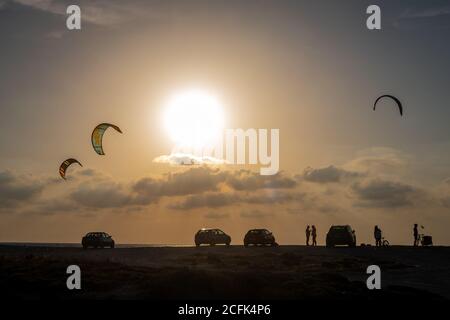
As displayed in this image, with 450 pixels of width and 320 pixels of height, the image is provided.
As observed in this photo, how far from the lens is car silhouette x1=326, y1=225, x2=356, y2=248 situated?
56.1 metres

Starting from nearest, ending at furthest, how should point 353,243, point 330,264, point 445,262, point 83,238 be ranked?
point 330,264 → point 445,262 → point 353,243 → point 83,238

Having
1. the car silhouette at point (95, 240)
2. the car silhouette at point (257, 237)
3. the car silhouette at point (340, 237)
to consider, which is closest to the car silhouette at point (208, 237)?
the car silhouette at point (257, 237)

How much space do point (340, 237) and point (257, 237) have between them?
7.37 meters

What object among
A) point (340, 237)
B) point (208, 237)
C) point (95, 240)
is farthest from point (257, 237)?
point (95, 240)

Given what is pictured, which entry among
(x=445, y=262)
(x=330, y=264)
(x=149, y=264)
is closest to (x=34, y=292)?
(x=149, y=264)

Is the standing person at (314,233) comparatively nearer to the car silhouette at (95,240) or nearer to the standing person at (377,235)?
the standing person at (377,235)

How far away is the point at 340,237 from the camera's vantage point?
5609 cm

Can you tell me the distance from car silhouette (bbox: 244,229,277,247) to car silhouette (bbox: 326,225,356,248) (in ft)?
19.1

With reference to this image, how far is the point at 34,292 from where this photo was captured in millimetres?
28344

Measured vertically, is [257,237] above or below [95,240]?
above

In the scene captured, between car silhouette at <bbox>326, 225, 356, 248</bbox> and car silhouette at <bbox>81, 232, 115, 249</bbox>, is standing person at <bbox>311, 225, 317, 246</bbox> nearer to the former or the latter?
car silhouette at <bbox>326, 225, 356, 248</bbox>

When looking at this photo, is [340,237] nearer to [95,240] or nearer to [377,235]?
[377,235]
